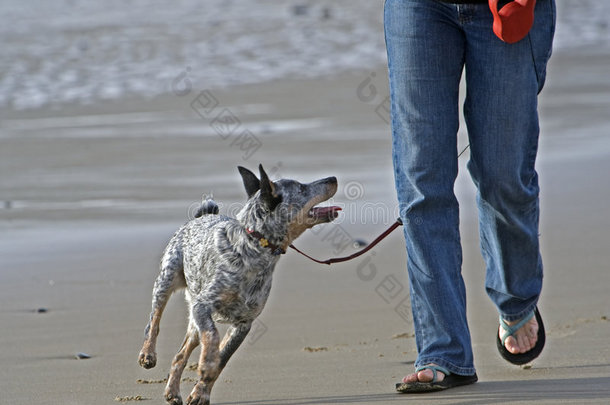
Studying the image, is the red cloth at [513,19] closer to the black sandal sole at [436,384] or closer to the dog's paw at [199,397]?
the black sandal sole at [436,384]

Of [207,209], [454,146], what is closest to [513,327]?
[454,146]

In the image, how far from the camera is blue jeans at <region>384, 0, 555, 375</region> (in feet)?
12.7

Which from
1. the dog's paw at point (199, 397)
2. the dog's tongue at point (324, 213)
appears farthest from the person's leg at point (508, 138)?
the dog's paw at point (199, 397)

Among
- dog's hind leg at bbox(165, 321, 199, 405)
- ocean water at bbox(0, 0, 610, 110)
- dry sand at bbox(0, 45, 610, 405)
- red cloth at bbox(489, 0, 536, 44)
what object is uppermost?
red cloth at bbox(489, 0, 536, 44)

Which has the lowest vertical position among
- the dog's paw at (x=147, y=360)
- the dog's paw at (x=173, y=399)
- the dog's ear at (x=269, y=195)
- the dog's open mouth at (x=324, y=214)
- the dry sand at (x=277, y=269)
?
the dry sand at (x=277, y=269)

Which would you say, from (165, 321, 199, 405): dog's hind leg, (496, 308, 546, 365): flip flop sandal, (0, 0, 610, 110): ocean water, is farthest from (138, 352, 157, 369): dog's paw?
(0, 0, 610, 110): ocean water

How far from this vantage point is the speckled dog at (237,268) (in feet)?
13.7

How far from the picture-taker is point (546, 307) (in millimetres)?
5395

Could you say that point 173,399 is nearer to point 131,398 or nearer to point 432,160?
point 131,398

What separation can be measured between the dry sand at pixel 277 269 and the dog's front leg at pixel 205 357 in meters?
0.22

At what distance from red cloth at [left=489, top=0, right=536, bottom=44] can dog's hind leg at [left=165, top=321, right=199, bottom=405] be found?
1856 millimetres

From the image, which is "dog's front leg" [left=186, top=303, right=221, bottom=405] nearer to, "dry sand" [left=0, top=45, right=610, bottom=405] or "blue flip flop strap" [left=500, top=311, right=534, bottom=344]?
"dry sand" [left=0, top=45, right=610, bottom=405]

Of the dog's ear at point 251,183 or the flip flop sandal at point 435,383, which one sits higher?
the dog's ear at point 251,183

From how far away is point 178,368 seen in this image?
4.31 meters
